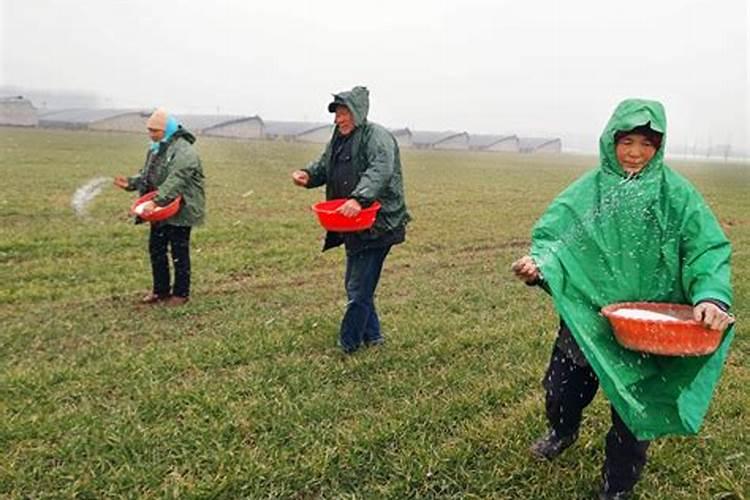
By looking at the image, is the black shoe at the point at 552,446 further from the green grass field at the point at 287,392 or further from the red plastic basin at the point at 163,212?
the red plastic basin at the point at 163,212

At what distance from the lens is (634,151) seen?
8.34 ft

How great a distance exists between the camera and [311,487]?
301 cm

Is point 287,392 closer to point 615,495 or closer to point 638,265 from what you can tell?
point 615,495

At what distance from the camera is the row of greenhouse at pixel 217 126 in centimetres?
6278

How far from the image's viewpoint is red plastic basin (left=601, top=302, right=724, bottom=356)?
2.25 m

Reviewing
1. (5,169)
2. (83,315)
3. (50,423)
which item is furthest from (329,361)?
(5,169)

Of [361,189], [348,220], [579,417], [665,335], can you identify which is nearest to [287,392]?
[348,220]

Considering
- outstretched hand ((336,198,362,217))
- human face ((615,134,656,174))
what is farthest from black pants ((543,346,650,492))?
outstretched hand ((336,198,362,217))

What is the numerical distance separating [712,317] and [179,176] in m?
4.64

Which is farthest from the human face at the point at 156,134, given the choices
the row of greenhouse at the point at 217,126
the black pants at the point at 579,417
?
the row of greenhouse at the point at 217,126

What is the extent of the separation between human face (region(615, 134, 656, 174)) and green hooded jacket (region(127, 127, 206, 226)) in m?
4.12

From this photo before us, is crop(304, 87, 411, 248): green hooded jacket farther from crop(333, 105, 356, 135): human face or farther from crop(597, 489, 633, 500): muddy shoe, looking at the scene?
crop(597, 489, 633, 500): muddy shoe

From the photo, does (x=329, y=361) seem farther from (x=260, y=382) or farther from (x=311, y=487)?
(x=311, y=487)

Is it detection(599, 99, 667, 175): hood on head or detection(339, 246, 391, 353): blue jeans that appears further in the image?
detection(339, 246, 391, 353): blue jeans
